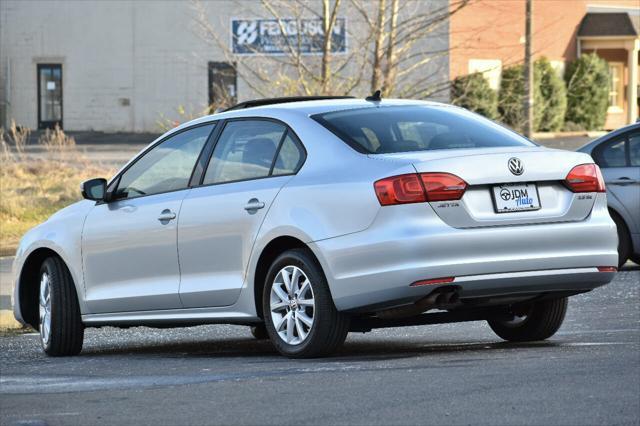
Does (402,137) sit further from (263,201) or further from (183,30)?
(183,30)

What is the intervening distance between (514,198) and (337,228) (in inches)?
40.2

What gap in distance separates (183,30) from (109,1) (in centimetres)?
322

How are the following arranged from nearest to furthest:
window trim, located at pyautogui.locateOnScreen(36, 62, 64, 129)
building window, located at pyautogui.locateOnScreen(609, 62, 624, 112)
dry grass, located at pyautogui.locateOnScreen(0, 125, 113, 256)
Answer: dry grass, located at pyautogui.locateOnScreen(0, 125, 113, 256)
window trim, located at pyautogui.locateOnScreen(36, 62, 64, 129)
building window, located at pyautogui.locateOnScreen(609, 62, 624, 112)

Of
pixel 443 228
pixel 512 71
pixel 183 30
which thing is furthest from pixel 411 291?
pixel 183 30

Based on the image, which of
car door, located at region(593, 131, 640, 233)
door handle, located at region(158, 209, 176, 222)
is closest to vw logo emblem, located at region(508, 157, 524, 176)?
door handle, located at region(158, 209, 176, 222)

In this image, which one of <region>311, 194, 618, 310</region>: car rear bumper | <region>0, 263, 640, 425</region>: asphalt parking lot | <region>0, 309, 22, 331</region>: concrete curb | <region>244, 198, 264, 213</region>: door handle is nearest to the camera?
<region>0, 263, 640, 425</region>: asphalt parking lot

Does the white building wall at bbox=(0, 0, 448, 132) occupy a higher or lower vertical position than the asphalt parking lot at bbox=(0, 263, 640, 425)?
higher

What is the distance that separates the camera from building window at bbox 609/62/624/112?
56.0m

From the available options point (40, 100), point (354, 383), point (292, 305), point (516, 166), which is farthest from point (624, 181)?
point (40, 100)

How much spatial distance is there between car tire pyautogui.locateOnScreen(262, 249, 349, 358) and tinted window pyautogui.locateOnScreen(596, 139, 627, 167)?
7.07m

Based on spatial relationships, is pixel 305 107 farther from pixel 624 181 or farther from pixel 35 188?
pixel 35 188

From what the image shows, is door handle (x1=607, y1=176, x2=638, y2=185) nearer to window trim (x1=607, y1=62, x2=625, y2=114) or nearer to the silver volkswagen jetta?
the silver volkswagen jetta

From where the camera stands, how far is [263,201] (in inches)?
354

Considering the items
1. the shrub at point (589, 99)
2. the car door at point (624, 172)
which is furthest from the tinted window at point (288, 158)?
the shrub at point (589, 99)
